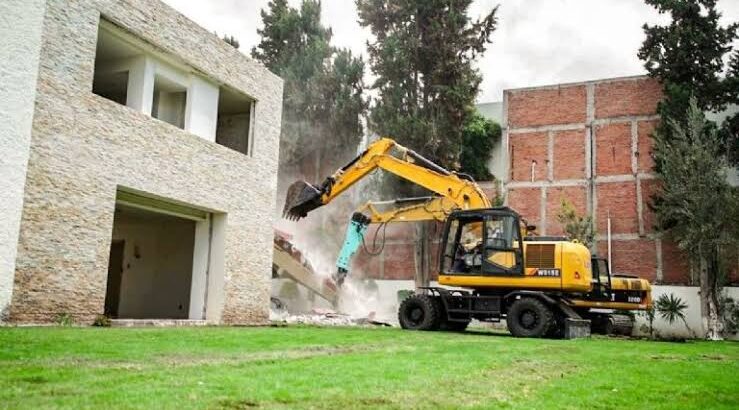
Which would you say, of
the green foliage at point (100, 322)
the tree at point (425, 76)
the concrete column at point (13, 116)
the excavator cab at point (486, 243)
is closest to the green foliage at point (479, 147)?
the tree at point (425, 76)

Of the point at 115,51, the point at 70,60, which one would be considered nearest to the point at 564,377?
the point at 70,60

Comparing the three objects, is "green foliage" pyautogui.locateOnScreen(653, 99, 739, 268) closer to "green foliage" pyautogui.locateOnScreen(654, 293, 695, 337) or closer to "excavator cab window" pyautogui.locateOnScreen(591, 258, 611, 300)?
"green foliage" pyautogui.locateOnScreen(654, 293, 695, 337)

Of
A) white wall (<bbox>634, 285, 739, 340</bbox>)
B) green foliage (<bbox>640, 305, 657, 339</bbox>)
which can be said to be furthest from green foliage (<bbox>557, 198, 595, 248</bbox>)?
white wall (<bbox>634, 285, 739, 340</bbox>)

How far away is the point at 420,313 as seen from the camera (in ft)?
A: 52.0

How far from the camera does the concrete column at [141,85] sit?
1388 cm

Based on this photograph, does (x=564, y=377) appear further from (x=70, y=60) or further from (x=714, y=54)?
(x=714, y=54)

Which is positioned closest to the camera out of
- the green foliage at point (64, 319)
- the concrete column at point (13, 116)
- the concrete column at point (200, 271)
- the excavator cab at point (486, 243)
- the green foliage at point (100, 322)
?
the concrete column at point (13, 116)

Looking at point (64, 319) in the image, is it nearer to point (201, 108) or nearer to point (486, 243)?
point (201, 108)

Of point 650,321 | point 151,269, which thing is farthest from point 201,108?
point 650,321

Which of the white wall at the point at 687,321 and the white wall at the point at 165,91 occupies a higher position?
the white wall at the point at 165,91

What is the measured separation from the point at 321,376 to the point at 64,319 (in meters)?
7.51

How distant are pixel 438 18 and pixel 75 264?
63.2ft

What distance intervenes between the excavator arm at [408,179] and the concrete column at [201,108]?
3.16m

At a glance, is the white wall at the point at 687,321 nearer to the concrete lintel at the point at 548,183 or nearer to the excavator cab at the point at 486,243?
the concrete lintel at the point at 548,183
